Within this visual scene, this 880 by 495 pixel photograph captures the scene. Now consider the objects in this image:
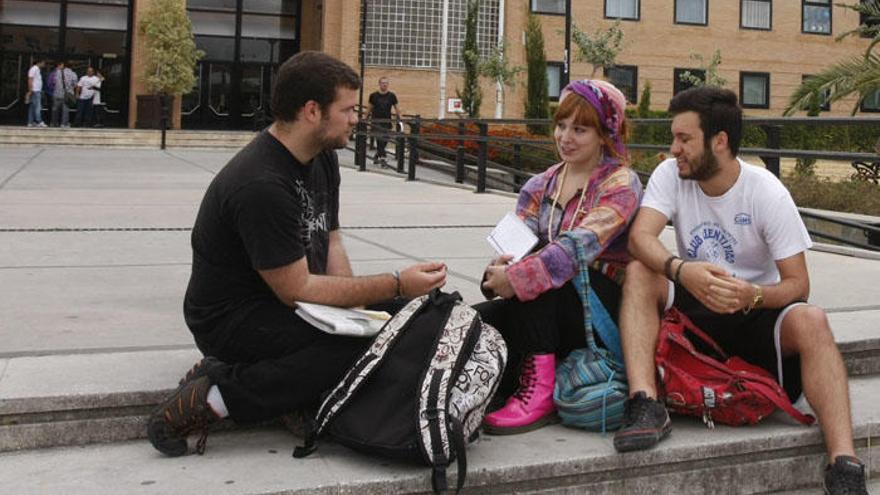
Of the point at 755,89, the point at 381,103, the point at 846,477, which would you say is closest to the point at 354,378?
the point at 846,477

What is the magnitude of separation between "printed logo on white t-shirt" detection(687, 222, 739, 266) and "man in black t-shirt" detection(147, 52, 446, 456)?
0.99 meters

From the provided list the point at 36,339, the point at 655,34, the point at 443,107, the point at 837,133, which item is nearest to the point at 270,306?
the point at 36,339

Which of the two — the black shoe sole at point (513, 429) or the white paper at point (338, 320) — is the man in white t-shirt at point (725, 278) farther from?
the white paper at point (338, 320)

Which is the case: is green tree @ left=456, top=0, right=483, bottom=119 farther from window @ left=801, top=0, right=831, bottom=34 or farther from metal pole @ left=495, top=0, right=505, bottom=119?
window @ left=801, top=0, right=831, bottom=34

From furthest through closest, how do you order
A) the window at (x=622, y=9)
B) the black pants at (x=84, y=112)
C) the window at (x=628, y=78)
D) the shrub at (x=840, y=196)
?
1. the window at (x=628, y=78)
2. the window at (x=622, y=9)
3. the black pants at (x=84, y=112)
4. the shrub at (x=840, y=196)

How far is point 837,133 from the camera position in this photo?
28219mm

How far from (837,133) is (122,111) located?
21.9 meters

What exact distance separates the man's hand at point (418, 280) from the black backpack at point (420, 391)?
5cm

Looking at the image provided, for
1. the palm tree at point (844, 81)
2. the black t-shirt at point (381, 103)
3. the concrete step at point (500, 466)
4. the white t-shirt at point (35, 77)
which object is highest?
the white t-shirt at point (35, 77)

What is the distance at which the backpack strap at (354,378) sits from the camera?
280 centimetres

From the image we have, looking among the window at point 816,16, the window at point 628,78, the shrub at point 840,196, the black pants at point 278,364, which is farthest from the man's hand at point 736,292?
the window at point 816,16

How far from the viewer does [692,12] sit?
108 feet

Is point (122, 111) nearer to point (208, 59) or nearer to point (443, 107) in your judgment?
point (208, 59)

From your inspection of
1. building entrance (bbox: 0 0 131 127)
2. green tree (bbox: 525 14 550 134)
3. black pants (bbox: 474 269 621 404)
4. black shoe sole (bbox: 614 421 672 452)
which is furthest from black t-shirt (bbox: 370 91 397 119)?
black shoe sole (bbox: 614 421 672 452)
